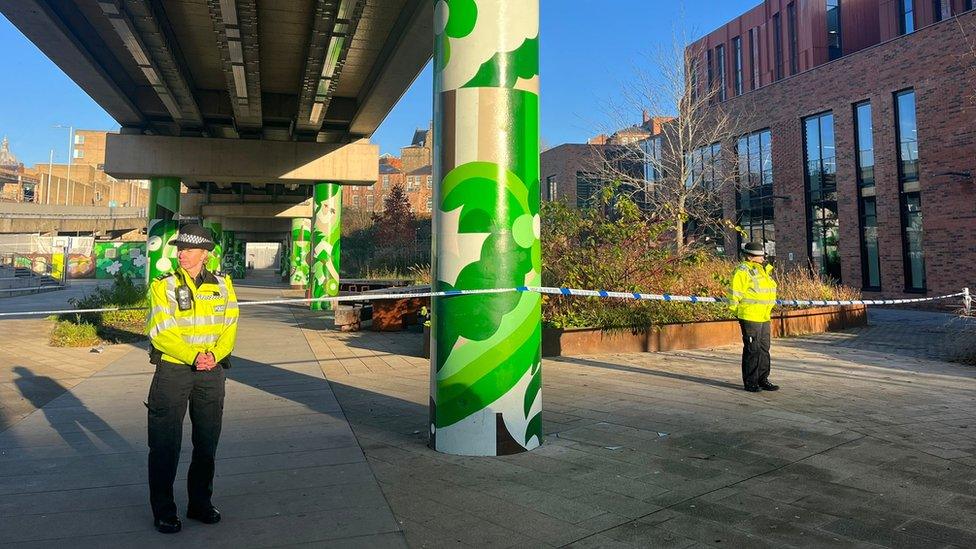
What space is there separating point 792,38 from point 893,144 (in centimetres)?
1075

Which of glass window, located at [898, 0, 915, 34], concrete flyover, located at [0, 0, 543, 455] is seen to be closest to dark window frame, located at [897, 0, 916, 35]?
glass window, located at [898, 0, 915, 34]

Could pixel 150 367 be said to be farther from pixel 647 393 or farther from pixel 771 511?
pixel 771 511

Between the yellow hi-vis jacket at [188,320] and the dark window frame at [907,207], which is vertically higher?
the dark window frame at [907,207]

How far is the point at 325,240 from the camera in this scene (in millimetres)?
20875

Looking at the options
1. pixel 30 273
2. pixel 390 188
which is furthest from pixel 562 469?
pixel 390 188

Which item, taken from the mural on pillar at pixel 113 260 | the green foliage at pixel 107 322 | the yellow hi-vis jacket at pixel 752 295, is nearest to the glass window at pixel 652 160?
the yellow hi-vis jacket at pixel 752 295

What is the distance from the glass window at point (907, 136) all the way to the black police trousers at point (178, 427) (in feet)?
75.4

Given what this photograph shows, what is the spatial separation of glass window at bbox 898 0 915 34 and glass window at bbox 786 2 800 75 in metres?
4.31

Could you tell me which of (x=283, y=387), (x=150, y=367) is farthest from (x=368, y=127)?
(x=283, y=387)

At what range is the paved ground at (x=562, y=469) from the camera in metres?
3.21

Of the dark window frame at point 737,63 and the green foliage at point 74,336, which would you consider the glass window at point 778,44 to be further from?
the green foliage at point 74,336

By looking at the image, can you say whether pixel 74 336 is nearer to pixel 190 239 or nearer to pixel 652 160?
pixel 190 239

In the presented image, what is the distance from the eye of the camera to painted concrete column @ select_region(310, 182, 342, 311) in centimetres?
2059

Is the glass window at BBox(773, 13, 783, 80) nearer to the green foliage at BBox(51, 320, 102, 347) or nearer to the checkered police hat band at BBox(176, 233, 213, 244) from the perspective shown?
the green foliage at BBox(51, 320, 102, 347)
